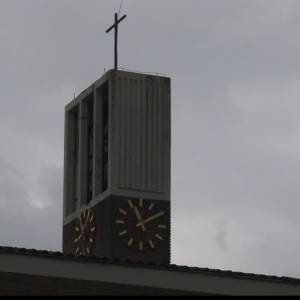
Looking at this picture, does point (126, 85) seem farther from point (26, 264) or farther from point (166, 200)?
point (26, 264)

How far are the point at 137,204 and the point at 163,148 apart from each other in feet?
10.8

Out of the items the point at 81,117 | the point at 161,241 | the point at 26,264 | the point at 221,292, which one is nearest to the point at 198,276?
the point at 221,292

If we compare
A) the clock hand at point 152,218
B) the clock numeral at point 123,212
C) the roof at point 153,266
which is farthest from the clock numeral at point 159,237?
the roof at point 153,266

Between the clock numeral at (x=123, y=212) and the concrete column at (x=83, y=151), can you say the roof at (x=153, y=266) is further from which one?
the concrete column at (x=83, y=151)

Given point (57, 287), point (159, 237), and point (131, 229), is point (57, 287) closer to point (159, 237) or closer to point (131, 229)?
point (131, 229)

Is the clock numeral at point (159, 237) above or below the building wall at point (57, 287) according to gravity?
above

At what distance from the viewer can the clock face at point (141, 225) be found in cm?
7238

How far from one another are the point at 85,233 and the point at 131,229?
2754 millimetres

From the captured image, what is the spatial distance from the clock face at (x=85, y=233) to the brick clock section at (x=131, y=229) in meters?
0.06

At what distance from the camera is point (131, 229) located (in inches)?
2859

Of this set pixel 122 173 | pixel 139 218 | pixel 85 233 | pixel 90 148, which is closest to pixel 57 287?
pixel 139 218

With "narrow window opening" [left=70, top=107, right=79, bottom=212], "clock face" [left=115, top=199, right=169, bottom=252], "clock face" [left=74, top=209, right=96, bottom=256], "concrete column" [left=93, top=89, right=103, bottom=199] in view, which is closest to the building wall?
"clock face" [left=115, top=199, right=169, bottom=252]

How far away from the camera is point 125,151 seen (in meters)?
74.1

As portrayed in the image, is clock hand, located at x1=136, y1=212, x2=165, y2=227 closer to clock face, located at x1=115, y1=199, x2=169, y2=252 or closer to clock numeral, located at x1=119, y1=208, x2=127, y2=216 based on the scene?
clock face, located at x1=115, y1=199, x2=169, y2=252
